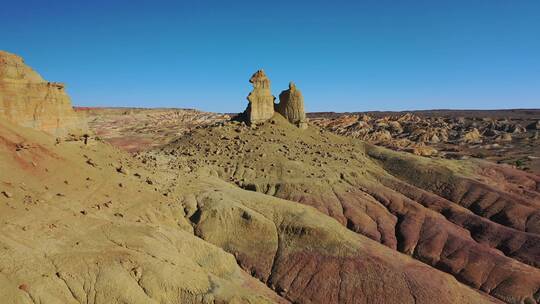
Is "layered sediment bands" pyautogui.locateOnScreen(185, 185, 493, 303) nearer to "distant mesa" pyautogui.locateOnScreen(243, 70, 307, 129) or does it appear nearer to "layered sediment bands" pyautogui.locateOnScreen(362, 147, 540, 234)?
"layered sediment bands" pyautogui.locateOnScreen(362, 147, 540, 234)

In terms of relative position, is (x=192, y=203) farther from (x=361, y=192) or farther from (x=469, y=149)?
(x=469, y=149)

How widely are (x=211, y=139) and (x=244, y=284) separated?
33.6 metres

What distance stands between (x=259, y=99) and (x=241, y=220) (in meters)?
31.5

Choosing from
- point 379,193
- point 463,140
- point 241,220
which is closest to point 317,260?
point 241,220

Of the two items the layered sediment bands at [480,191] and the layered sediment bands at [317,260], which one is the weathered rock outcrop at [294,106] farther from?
the layered sediment bands at [317,260]

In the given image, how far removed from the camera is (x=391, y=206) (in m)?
56.7

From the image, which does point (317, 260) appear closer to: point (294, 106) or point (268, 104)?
point (268, 104)

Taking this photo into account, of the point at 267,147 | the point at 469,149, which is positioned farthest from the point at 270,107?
the point at 469,149

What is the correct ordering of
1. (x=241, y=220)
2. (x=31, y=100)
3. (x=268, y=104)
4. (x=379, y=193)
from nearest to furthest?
(x=31, y=100)
(x=241, y=220)
(x=379, y=193)
(x=268, y=104)

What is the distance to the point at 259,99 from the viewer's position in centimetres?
7119

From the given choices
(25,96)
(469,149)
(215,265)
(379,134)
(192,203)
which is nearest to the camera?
(215,265)

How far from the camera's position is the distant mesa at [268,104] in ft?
233

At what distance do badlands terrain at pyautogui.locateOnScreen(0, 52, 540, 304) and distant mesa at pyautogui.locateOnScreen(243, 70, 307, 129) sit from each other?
0.35 metres

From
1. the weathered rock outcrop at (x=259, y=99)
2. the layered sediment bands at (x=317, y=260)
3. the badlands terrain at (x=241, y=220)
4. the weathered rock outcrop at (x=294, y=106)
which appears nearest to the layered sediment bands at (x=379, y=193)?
the badlands terrain at (x=241, y=220)
